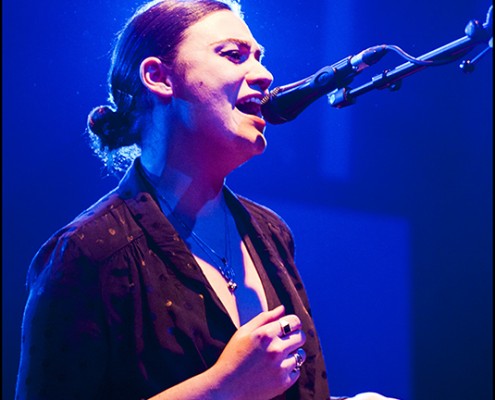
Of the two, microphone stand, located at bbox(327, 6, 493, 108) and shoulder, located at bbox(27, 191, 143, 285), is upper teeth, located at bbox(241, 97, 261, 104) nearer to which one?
microphone stand, located at bbox(327, 6, 493, 108)

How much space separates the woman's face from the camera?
4.54 feet

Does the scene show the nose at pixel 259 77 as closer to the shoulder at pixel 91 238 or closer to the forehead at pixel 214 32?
the forehead at pixel 214 32

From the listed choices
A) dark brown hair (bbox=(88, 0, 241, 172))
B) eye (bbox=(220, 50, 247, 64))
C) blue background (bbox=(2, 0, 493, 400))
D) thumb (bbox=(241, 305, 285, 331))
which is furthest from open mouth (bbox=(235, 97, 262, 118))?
blue background (bbox=(2, 0, 493, 400))

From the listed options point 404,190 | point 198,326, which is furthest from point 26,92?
point 404,190

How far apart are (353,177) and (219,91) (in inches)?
45.1

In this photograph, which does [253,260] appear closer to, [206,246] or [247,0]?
[206,246]

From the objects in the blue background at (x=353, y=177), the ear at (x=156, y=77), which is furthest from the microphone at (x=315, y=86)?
the blue background at (x=353, y=177)

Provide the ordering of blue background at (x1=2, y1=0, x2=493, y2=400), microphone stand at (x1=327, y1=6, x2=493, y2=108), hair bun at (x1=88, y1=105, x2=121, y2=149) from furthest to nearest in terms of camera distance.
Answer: blue background at (x1=2, y1=0, x2=493, y2=400), hair bun at (x1=88, y1=105, x2=121, y2=149), microphone stand at (x1=327, y1=6, x2=493, y2=108)

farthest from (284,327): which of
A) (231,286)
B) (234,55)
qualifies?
(234,55)

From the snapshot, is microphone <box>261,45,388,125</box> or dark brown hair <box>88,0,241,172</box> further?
dark brown hair <box>88,0,241,172</box>

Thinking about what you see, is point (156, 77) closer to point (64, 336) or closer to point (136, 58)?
point (136, 58)

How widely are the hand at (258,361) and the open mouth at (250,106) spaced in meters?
0.51

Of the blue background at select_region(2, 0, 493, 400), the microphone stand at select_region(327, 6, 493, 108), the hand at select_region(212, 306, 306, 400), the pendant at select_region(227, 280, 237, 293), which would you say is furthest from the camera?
the blue background at select_region(2, 0, 493, 400)

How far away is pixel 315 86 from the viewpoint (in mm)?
1224
